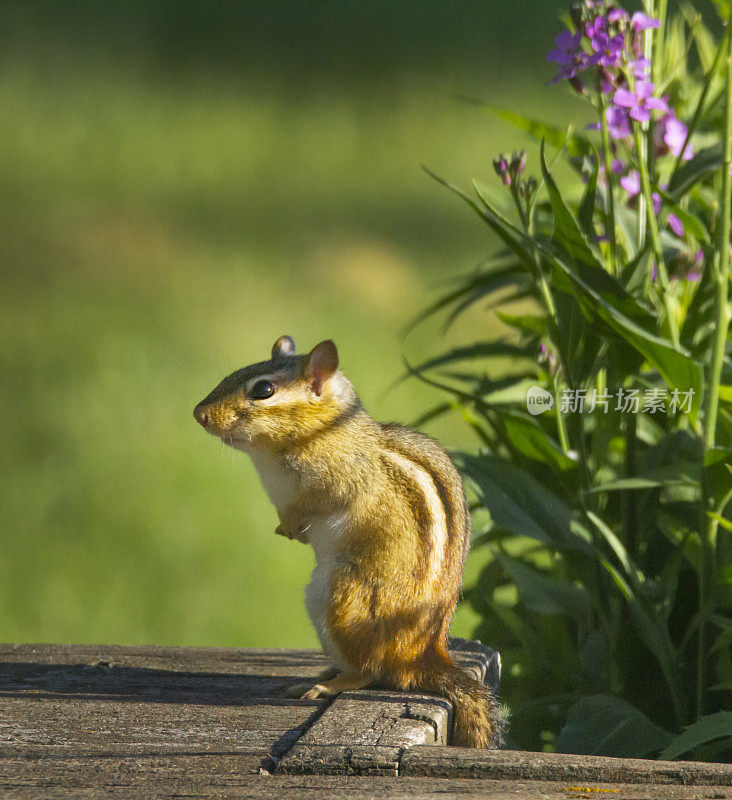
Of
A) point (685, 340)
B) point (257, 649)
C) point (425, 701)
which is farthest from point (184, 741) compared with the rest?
point (685, 340)

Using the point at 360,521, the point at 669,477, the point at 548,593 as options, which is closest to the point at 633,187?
the point at 669,477

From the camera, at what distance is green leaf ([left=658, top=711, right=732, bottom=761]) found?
851 mm

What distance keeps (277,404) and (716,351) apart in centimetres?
44

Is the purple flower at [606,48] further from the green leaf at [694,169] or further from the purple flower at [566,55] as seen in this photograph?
the green leaf at [694,169]

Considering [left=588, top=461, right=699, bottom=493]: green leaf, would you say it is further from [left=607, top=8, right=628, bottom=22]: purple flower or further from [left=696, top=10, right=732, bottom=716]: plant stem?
[left=607, top=8, right=628, bottom=22]: purple flower

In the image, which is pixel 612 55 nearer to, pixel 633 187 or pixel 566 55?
pixel 566 55

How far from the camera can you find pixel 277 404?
0.85m

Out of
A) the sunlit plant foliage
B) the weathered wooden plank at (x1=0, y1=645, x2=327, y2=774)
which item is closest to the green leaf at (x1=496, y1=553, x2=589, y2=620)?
the sunlit plant foliage

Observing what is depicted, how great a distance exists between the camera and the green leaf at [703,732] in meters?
0.85

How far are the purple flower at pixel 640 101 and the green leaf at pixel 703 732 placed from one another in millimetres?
567

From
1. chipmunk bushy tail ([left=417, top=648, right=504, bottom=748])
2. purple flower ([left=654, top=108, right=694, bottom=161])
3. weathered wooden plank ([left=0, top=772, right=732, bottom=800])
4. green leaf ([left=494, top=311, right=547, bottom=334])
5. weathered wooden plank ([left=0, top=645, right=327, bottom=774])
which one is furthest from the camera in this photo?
green leaf ([left=494, top=311, right=547, bottom=334])

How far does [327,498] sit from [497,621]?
0.52 metres

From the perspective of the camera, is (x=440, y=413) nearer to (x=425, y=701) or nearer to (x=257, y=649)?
(x=257, y=649)

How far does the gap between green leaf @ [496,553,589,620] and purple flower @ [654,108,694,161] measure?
50 centimetres
